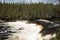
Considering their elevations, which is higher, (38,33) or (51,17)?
(51,17)

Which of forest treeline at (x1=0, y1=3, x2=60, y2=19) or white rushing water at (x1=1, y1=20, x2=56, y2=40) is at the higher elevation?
forest treeline at (x1=0, y1=3, x2=60, y2=19)

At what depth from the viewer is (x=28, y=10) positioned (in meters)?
2.65

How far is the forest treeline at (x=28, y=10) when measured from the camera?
2609 mm

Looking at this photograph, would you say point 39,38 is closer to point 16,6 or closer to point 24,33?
point 24,33

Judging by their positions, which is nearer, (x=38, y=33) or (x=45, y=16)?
(x=38, y=33)

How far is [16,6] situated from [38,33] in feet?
2.08

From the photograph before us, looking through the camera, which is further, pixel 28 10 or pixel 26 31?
pixel 28 10

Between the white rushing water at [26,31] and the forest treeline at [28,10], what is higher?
the forest treeline at [28,10]

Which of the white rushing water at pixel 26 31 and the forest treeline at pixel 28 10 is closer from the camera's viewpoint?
the white rushing water at pixel 26 31

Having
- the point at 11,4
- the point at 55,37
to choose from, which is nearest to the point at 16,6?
the point at 11,4

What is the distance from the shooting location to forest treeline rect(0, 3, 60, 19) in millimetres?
2609

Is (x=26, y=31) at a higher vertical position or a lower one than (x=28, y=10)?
lower

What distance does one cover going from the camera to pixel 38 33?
249cm

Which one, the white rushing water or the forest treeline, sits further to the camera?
the forest treeline
